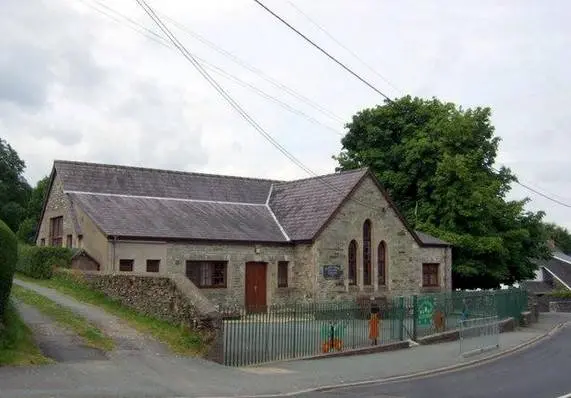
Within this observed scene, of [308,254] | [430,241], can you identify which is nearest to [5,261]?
[308,254]

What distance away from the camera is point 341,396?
555 inches

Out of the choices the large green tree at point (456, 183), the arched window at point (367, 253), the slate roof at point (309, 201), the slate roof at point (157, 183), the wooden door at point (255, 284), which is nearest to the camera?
the slate roof at point (157, 183)

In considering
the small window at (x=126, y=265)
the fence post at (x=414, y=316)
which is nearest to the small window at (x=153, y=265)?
the small window at (x=126, y=265)

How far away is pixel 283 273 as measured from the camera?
3381 centimetres

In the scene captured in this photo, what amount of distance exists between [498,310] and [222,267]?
1236cm

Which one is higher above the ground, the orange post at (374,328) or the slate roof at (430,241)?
the slate roof at (430,241)

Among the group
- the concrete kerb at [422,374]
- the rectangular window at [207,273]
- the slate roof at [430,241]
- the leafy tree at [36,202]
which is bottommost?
the concrete kerb at [422,374]

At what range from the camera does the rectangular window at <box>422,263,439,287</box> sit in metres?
38.9

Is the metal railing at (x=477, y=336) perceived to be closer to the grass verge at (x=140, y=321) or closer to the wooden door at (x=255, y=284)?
the grass verge at (x=140, y=321)

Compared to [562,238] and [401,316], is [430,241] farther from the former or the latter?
[562,238]

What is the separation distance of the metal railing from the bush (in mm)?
13694

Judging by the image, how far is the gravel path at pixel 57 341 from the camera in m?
15.8

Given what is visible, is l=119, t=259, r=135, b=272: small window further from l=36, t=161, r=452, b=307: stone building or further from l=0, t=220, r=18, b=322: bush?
l=0, t=220, r=18, b=322: bush

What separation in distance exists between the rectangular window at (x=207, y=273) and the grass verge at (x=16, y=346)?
14.4 m
